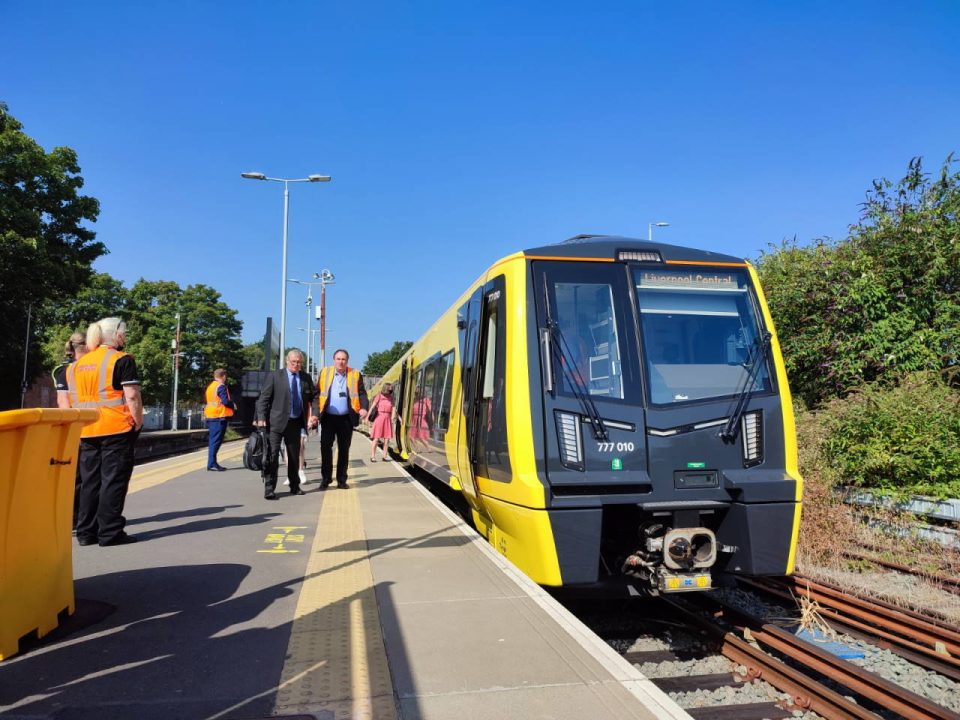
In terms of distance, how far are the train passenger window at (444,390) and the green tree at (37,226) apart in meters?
19.5

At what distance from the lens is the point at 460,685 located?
3049 mm

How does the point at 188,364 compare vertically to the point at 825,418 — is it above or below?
above

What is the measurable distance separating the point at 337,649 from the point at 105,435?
332 cm

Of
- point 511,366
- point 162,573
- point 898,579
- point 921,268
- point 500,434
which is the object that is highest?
point 921,268

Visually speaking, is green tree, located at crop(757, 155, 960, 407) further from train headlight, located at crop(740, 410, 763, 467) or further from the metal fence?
the metal fence

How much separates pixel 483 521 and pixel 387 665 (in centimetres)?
351

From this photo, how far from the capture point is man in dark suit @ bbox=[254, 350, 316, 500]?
8789 mm

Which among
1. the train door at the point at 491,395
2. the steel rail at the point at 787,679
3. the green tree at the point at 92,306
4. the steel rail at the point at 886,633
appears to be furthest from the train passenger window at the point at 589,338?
the green tree at the point at 92,306

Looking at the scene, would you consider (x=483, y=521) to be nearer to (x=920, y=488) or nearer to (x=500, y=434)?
(x=500, y=434)

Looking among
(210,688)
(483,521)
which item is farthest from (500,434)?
(210,688)

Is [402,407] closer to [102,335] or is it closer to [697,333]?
[102,335]

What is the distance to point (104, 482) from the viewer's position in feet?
18.6

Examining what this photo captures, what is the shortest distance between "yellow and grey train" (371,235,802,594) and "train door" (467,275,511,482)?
0.02 m

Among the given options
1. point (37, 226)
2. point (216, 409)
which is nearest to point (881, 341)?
point (216, 409)
